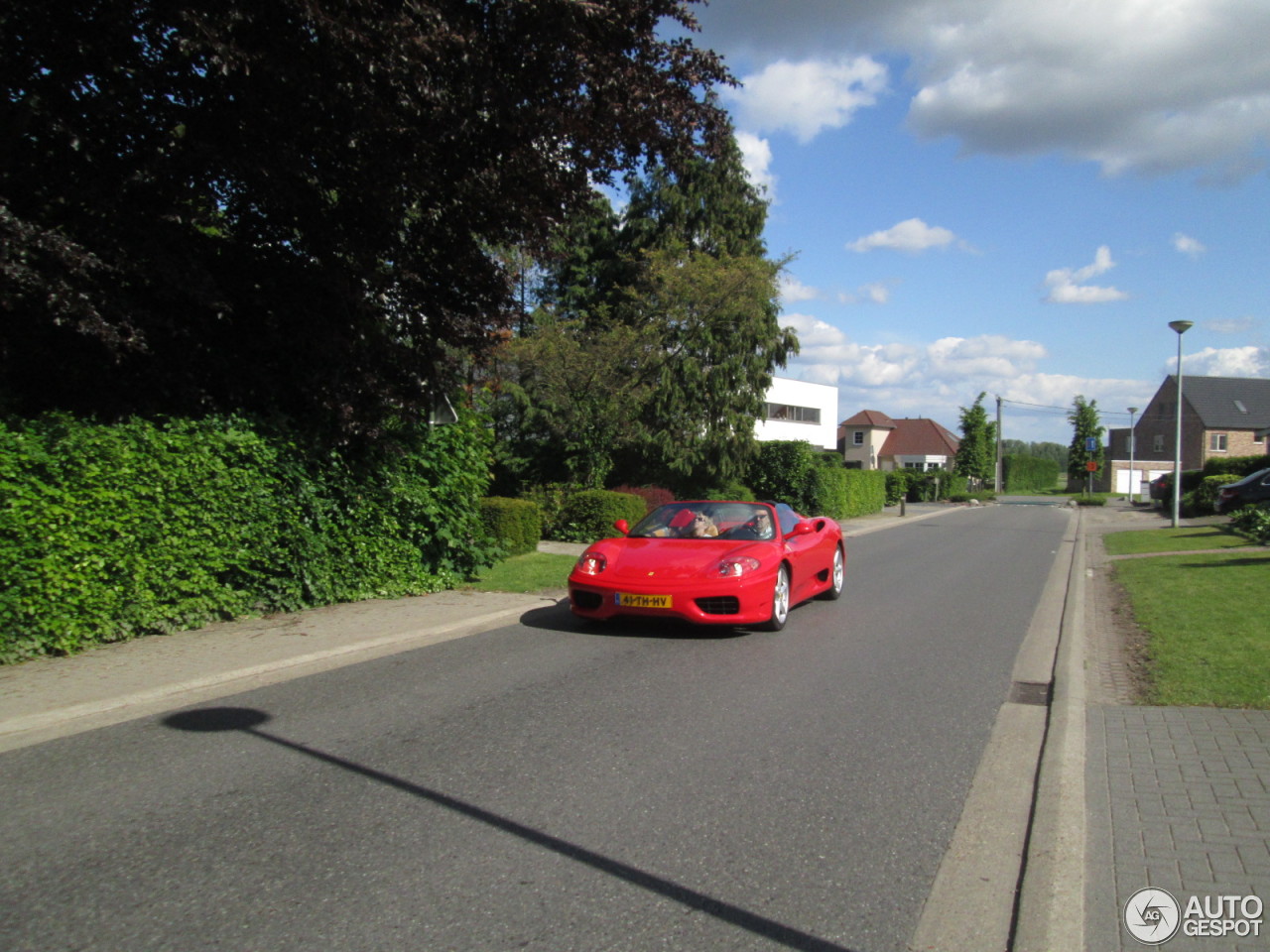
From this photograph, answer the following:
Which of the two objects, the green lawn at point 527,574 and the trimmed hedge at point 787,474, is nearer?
the green lawn at point 527,574

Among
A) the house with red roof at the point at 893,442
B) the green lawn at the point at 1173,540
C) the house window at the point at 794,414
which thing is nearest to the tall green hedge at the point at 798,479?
the green lawn at the point at 1173,540

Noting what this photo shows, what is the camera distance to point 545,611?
1030cm

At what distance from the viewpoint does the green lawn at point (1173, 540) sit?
19062 millimetres

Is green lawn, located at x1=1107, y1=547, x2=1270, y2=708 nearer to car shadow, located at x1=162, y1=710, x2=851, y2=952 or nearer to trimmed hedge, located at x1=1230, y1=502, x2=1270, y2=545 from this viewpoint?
trimmed hedge, located at x1=1230, y1=502, x2=1270, y2=545

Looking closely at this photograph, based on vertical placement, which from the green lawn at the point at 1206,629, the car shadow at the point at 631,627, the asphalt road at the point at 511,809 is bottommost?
the car shadow at the point at 631,627

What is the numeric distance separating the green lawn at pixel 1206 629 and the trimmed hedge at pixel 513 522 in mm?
9644

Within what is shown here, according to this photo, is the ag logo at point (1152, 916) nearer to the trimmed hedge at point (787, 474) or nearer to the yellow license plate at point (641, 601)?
the yellow license plate at point (641, 601)

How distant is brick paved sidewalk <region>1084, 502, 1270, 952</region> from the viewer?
3.39 metres

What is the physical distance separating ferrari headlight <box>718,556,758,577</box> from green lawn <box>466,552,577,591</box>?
384cm

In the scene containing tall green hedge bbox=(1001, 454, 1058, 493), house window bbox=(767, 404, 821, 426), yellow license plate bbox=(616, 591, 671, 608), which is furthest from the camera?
tall green hedge bbox=(1001, 454, 1058, 493)

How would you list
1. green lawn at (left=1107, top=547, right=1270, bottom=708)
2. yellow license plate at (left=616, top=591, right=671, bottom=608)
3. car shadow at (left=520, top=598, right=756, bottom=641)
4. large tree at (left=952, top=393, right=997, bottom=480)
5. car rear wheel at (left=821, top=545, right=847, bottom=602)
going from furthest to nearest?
large tree at (left=952, top=393, right=997, bottom=480), car rear wheel at (left=821, top=545, right=847, bottom=602), car shadow at (left=520, top=598, right=756, bottom=641), yellow license plate at (left=616, top=591, right=671, bottom=608), green lawn at (left=1107, top=547, right=1270, bottom=708)

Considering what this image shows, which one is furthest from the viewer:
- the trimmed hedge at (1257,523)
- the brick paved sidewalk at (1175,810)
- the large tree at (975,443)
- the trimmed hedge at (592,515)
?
the large tree at (975,443)

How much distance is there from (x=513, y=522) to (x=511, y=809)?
12114mm

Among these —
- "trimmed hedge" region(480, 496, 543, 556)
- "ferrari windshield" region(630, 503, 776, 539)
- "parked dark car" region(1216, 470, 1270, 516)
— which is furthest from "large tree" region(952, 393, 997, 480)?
"ferrari windshield" region(630, 503, 776, 539)
